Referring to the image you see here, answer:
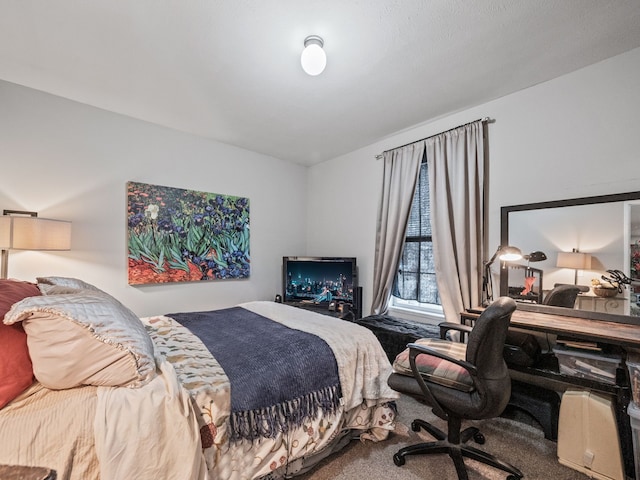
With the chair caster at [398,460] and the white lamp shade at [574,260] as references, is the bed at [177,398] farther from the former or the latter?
the white lamp shade at [574,260]

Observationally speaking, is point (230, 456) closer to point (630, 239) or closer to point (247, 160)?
point (630, 239)

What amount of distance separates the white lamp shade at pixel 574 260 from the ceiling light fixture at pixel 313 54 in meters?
2.29

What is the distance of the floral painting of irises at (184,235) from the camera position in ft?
10.0

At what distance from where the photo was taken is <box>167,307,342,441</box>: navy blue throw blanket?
4.42ft

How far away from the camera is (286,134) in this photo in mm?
3457

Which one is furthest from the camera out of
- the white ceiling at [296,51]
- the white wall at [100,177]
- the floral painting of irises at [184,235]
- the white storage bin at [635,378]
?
the floral painting of irises at [184,235]

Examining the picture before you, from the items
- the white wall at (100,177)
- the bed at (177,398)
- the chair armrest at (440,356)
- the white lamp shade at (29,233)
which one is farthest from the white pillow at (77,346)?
the white wall at (100,177)

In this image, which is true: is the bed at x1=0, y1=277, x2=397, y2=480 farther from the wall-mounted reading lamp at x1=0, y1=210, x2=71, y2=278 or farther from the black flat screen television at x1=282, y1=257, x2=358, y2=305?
the black flat screen television at x1=282, y1=257, x2=358, y2=305

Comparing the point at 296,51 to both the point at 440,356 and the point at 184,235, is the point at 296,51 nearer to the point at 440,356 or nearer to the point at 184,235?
the point at 440,356

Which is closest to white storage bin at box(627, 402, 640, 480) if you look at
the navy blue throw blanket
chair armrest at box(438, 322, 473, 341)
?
chair armrest at box(438, 322, 473, 341)

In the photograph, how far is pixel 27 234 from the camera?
7.06ft

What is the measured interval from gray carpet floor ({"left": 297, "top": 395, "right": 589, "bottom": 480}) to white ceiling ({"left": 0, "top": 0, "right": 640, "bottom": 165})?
2634 mm

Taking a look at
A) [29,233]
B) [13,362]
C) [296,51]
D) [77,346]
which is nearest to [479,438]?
[77,346]

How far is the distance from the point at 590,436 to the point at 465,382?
82 cm
